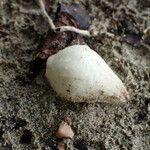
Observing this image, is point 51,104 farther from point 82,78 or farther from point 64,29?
point 64,29

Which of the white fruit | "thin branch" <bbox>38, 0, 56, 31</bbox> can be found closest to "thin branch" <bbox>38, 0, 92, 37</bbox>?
"thin branch" <bbox>38, 0, 56, 31</bbox>

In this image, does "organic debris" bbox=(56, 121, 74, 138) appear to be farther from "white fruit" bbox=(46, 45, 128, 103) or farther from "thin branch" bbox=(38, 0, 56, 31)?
"thin branch" bbox=(38, 0, 56, 31)

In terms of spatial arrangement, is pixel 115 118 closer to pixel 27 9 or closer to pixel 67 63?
pixel 67 63

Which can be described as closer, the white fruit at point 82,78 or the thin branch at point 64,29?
the white fruit at point 82,78

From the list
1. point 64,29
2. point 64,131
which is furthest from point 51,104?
point 64,29

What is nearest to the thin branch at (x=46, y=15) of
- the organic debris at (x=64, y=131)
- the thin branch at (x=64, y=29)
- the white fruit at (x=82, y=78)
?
the thin branch at (x=64, y=29)

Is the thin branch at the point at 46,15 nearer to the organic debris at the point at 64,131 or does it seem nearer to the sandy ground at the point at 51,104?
the sandy ground at the point at 51,104
